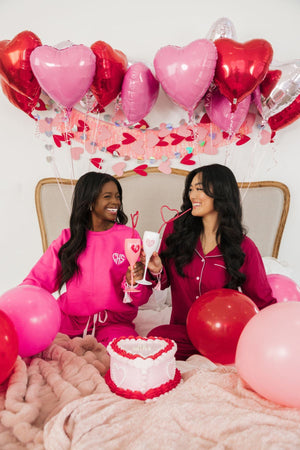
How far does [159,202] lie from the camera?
2.61 metres

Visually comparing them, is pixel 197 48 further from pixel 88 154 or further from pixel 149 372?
pixel 149 372

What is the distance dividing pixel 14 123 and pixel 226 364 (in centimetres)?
221

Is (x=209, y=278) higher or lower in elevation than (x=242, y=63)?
lower

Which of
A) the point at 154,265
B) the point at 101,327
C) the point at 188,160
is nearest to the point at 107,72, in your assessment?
the point at 188,160

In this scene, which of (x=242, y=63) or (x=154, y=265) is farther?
(x=242, y=63)

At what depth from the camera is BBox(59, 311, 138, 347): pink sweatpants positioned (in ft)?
5.83

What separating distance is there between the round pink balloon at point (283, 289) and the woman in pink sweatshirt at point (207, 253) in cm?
6

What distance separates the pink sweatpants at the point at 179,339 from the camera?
1.72 m

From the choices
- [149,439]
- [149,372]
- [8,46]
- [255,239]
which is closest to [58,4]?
[8,46]

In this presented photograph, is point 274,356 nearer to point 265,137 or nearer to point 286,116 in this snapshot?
point 286,116

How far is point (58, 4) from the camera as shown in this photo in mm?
2635

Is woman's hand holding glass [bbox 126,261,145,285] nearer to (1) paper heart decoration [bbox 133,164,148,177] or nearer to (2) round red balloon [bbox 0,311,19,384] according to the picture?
(2) round red balloon [bbox 0,311,19,384]

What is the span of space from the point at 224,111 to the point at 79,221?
1.14 meters

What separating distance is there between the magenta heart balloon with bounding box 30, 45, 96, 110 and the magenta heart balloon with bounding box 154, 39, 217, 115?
1.27ft
